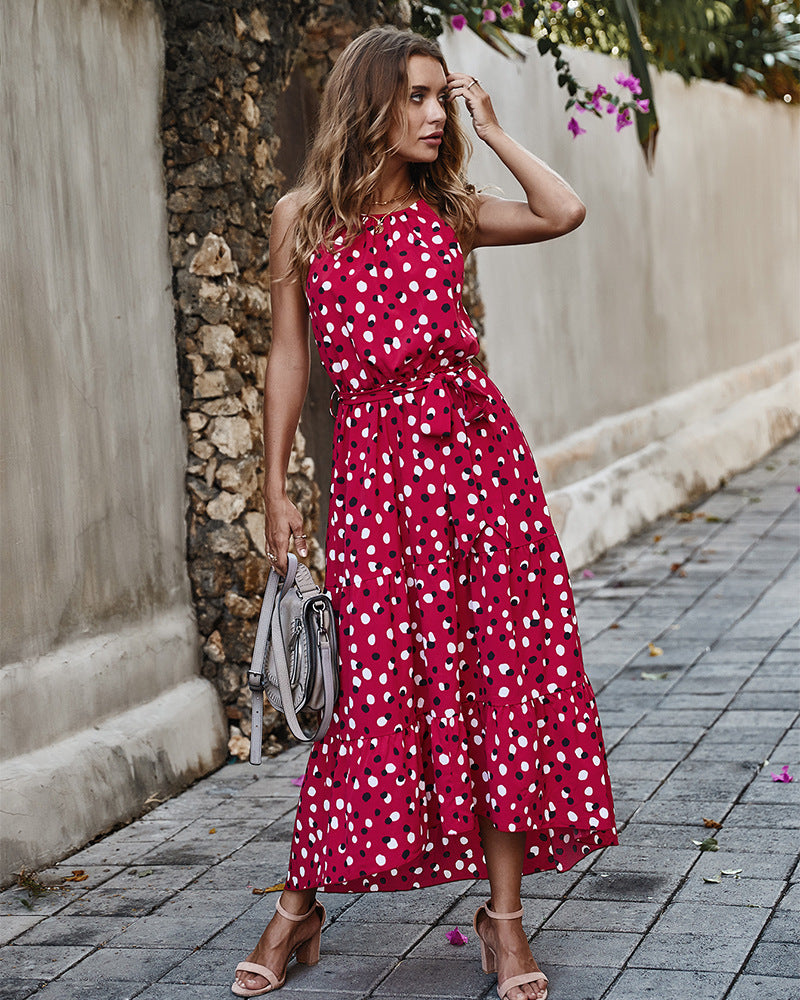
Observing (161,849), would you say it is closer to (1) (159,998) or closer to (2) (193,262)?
(1) (159,998)

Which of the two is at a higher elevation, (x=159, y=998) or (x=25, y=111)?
(x=25, y=111)

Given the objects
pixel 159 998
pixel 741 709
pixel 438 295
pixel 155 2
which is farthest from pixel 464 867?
pixel 155 2

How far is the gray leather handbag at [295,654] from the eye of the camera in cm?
306

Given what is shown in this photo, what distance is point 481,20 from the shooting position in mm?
7004

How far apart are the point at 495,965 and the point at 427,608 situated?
0.81m

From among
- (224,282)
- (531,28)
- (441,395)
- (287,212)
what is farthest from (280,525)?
(531,28)

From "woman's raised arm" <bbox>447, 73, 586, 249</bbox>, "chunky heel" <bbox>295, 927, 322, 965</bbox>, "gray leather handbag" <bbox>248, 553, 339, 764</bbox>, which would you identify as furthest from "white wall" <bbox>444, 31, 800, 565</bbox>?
"chunky heel" <bbox>295, 927, 322, 965</bbox>

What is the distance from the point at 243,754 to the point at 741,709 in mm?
1732

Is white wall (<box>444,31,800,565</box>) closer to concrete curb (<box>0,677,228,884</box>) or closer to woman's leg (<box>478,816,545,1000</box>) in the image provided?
concrete curb (<box>0,677,228,884</box>)

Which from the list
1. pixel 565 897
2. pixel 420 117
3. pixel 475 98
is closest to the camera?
pixel 420 117

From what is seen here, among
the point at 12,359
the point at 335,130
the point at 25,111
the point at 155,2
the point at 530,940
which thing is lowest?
the point at 530,940

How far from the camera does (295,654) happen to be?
10.2 ft

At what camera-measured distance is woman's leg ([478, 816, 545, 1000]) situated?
3.09 meters

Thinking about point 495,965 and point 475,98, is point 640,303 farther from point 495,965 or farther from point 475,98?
point 495,965
